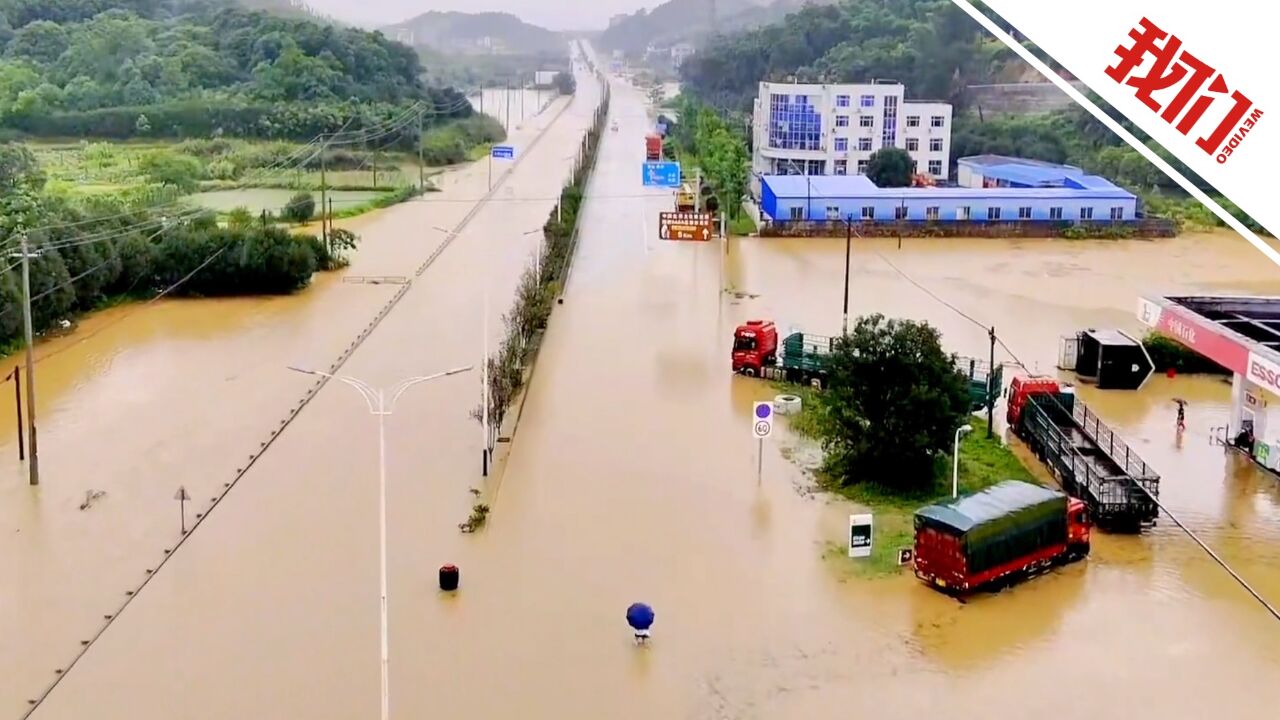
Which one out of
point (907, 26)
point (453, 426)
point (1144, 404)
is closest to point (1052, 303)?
point (1144, 404)

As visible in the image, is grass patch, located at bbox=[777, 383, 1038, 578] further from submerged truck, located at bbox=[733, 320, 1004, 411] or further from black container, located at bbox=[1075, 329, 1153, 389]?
black container, located at bbox=[1075, 329, 1153, 389]

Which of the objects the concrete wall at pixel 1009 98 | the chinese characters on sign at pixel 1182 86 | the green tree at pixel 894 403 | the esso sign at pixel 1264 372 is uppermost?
the concrete wall at pixel 1009 98

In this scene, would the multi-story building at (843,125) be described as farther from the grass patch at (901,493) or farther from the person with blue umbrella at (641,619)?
the person with blue umbrella at (641,619)

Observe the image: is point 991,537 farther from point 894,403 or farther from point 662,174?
point 662,174

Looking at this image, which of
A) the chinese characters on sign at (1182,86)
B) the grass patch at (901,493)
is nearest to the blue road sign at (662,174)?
the grass patch at (901,493)

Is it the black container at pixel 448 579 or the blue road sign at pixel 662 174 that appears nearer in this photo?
the black container at pixel 448 579

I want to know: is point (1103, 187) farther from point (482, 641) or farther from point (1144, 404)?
point (482, 641)

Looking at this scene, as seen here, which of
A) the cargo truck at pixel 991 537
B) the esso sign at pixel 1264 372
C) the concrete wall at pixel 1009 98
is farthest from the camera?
the concrete wall at pixel 1009 98
